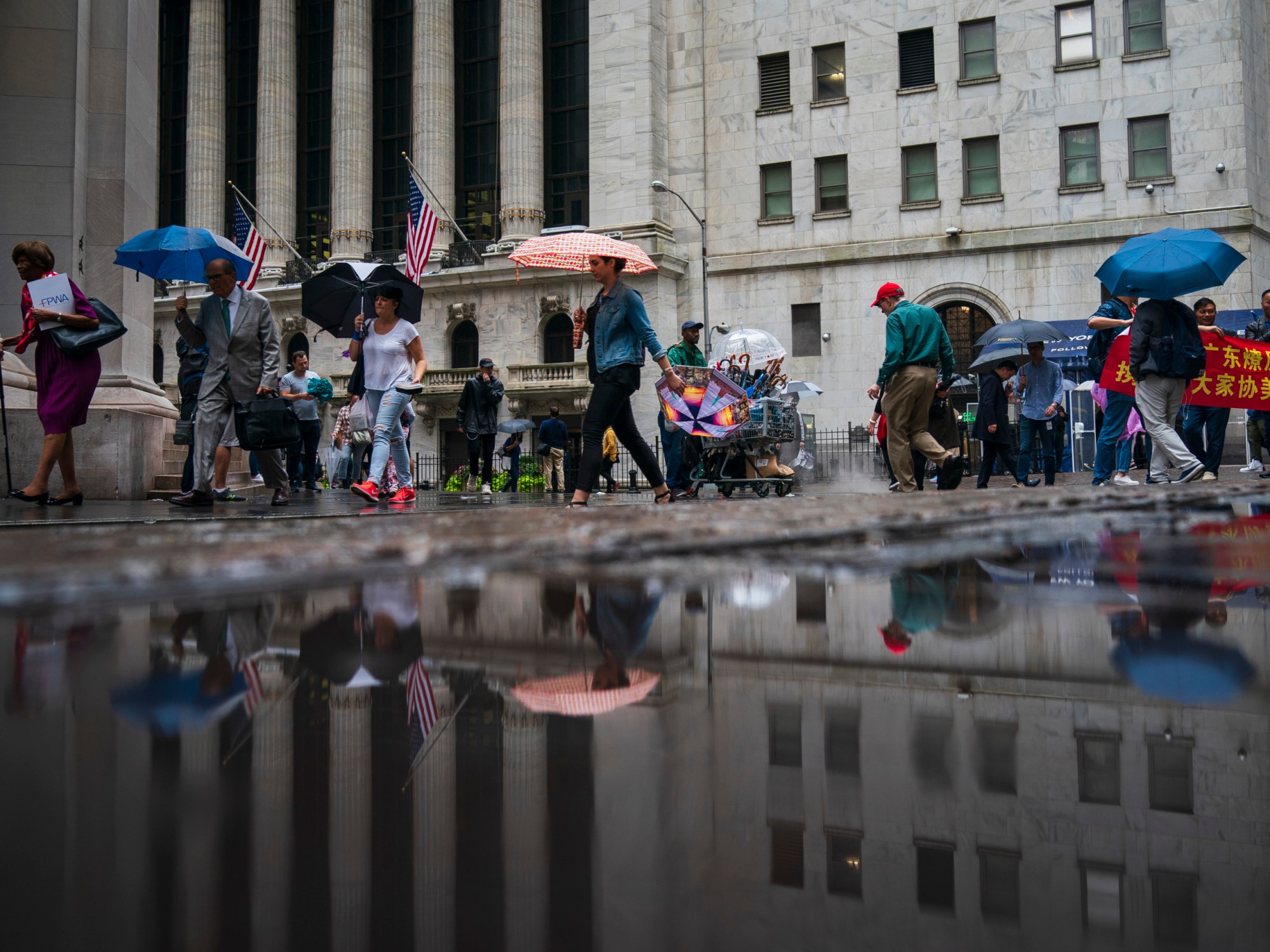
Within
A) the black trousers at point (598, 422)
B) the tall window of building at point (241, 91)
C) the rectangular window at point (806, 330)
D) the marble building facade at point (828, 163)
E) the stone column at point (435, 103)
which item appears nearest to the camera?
the black trousers at point (598, 422)

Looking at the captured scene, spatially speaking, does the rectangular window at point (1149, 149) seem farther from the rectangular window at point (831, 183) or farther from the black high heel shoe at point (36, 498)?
the black high heel shoe at point (36, 498)

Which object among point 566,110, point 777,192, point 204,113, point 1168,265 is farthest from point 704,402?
point 204,113

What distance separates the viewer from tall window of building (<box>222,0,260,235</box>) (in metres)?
44.3

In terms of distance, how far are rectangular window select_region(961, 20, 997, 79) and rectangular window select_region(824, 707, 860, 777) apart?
3323cm

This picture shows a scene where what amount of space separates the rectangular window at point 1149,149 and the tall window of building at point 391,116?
2511 centimetres

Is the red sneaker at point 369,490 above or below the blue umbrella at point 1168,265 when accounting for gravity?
below

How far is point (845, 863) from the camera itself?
1.04 metres

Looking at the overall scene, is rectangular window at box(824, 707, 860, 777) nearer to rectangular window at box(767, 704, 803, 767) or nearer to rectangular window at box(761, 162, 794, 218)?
rectangular window at box(767, 704, 803, 767)

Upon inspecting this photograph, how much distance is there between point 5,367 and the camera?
10.8m

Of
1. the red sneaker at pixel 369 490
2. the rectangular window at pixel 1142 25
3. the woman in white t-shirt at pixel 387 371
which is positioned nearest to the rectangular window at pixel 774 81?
the rectangular window at pixel 1142 25

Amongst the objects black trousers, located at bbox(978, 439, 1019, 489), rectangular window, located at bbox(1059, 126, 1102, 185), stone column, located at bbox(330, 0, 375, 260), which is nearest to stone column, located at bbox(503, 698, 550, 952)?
black trousers, located at bbox(978, 439, 1019, 489)

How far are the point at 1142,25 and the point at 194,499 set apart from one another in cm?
2983

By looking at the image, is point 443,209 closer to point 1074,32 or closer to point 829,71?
point 829,71

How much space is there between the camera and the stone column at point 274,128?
4106 cm
